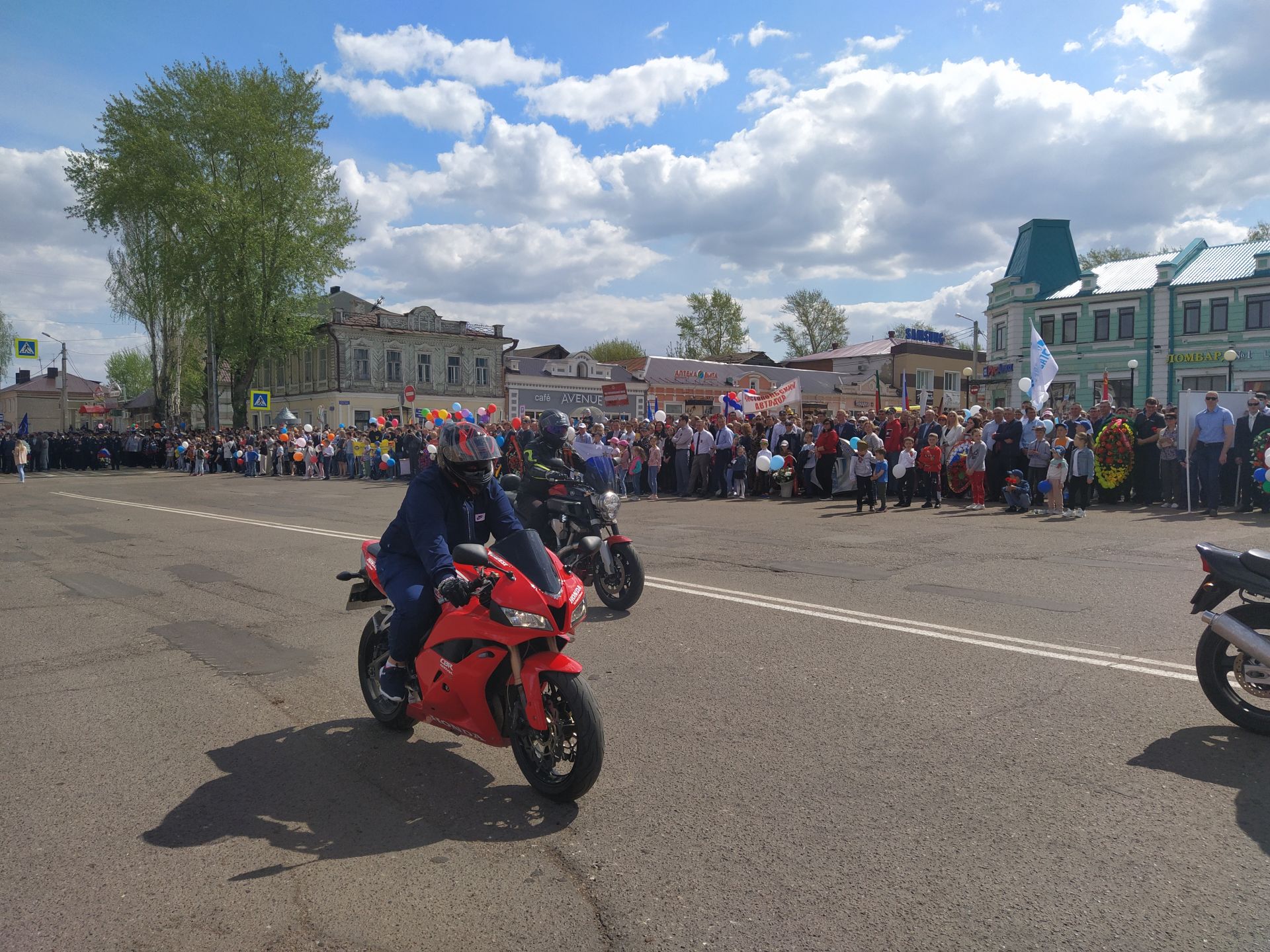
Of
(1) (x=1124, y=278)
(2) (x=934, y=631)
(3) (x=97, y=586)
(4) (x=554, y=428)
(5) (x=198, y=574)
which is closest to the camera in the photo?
(2) (x=934, y=631)

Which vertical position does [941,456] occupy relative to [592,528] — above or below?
above

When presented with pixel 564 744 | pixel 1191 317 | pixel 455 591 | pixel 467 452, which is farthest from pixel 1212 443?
pixel 1191 317

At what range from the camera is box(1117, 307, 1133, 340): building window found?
48.4 metres

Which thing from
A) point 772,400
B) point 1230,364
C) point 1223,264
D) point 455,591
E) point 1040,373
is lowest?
point 455,591

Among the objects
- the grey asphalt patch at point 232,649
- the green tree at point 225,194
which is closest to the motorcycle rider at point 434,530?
the grey asphalt patch at point 232,649

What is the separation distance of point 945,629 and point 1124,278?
5168 centimetres

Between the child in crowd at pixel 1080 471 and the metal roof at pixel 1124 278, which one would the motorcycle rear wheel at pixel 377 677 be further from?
the metal roof at pixel 1124 278

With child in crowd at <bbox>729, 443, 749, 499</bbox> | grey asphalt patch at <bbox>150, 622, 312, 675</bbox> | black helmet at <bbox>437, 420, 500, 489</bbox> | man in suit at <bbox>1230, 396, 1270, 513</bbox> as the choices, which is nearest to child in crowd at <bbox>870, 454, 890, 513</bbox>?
child in crowd at <bbox>729, 443, 749, 499</bbox>

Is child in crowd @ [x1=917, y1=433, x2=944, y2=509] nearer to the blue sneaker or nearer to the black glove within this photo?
the blue sneaker

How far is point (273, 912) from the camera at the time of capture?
310cm

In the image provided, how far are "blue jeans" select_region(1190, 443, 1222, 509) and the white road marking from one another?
32.8 feet

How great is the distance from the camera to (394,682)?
4578 millimetres

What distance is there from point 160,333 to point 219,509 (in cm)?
3310

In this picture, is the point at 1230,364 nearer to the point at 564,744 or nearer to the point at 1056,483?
→ the point at 1056,483
